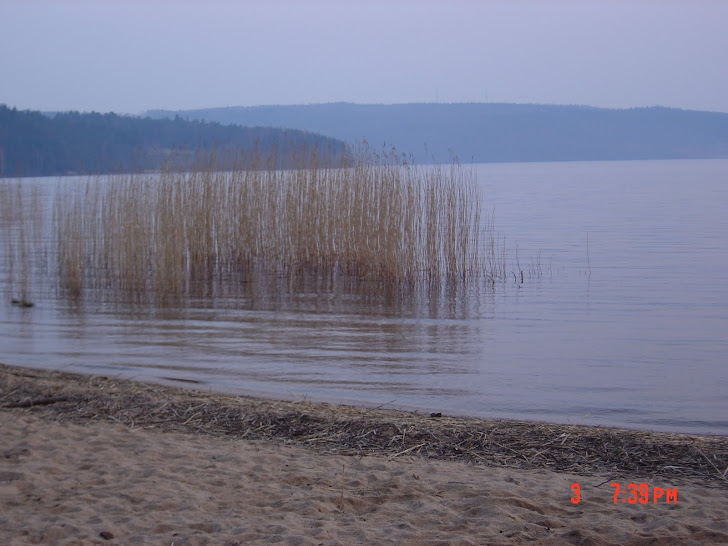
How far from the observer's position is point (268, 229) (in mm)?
10039

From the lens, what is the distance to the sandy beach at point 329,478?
2.44 meters

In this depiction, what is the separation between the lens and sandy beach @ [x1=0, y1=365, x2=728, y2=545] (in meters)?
2.44

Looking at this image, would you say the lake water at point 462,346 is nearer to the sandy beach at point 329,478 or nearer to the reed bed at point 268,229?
the reed bed at point 268,229

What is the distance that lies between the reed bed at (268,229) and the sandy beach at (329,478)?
502cm

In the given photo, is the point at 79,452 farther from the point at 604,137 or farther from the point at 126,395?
the point at 604,137

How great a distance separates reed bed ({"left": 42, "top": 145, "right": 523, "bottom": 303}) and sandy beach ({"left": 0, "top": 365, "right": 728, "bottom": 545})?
502 cm

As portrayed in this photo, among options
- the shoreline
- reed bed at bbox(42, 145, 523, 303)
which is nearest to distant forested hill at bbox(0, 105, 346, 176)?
reed bed at bbox(42, 145, 523, 303)

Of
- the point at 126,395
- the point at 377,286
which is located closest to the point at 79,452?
the point at 126,395
